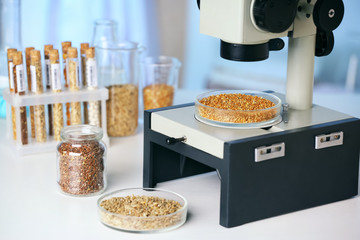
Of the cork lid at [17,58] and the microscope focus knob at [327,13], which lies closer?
the microscope focus knob at [327,13]

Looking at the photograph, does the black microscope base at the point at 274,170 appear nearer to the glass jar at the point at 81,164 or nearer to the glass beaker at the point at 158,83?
the glass jar at the point at 81,164

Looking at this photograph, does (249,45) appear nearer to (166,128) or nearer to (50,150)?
(166,128)

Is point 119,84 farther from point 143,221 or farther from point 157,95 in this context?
point 143,221

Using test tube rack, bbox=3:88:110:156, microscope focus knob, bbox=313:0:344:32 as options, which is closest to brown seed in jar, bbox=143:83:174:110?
test tube rack, bbox=3:88:110:156

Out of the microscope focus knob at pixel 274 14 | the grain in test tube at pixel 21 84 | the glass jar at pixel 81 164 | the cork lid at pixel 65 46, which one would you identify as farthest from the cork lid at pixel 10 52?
the microscope focus knob at pixel 274 14

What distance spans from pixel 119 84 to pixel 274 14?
2.61ft

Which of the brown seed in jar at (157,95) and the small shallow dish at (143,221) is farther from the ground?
the brown seed in jar at (157,95)

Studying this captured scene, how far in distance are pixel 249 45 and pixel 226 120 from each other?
0.19m

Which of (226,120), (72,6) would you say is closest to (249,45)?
(226,120)

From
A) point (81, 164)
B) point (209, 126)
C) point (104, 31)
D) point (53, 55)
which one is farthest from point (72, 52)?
point (209, 126)

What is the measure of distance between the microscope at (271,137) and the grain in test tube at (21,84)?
0.46 metres

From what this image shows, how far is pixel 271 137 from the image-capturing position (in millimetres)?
1616

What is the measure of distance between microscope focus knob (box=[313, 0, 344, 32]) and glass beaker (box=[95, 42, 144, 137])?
2.48 feet

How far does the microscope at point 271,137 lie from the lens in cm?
159
